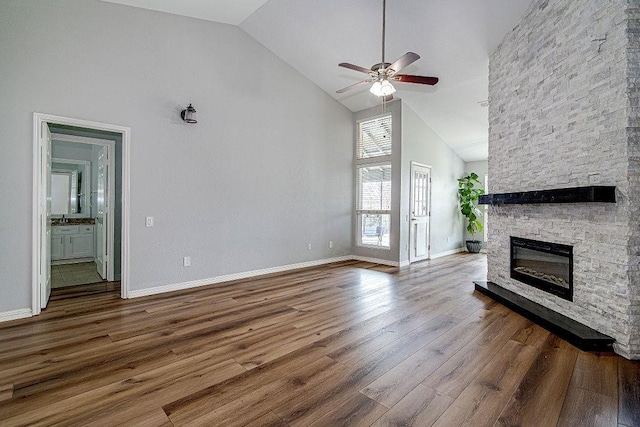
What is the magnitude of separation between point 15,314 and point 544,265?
5873 mm

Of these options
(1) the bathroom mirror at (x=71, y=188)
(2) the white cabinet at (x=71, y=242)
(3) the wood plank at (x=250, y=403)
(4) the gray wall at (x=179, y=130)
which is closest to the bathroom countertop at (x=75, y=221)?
(2) the white cabinet at (x=71, y=242)

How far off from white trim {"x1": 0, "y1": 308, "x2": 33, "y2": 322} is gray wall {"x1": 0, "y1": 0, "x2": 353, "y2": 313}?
5cm

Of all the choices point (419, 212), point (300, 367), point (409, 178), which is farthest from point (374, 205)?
point (300, 367)

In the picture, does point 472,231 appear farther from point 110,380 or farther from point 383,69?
point 110,380

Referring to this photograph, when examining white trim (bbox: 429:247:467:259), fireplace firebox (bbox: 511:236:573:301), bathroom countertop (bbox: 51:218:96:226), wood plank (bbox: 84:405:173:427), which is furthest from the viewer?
white trim (bbox: 429:247:467:259)

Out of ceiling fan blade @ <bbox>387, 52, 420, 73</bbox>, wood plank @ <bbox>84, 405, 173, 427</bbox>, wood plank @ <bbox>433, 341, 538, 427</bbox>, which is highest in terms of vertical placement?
ceiling fan blade @ <bbox>387, 52, 420, 73</bbox>

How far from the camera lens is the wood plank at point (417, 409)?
170 cm

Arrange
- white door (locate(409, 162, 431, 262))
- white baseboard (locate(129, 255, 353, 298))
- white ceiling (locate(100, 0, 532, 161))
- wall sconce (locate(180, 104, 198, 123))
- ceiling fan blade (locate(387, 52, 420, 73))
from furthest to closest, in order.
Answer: white door (locate(409, 162, 431, 262)), wall sconce (locate(180, 104, 198, 123)), white baseboard (locate(129, 255, 353, 298)), white ceiling (locate(100, 0, 532, 161)), ceiling fan blade (locate(387, 52, 420, 73))

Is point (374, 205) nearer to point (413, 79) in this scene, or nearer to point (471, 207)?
point (471, 207)

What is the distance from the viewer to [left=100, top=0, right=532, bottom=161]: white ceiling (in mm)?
3930

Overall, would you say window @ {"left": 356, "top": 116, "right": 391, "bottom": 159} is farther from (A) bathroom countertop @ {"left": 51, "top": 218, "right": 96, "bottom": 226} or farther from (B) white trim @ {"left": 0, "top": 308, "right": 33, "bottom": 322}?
(A) bathroom countertop @ {"left": 51, "top": 218, "right": 96, "bottom": 226}

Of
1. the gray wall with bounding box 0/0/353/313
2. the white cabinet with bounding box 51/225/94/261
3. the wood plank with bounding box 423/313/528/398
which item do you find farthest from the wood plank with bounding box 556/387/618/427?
the white cabinet with bounding box 51/225/94/261

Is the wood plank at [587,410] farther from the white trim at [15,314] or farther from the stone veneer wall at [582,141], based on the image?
the white trim at [15,314]

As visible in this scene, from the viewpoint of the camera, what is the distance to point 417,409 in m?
1.80
